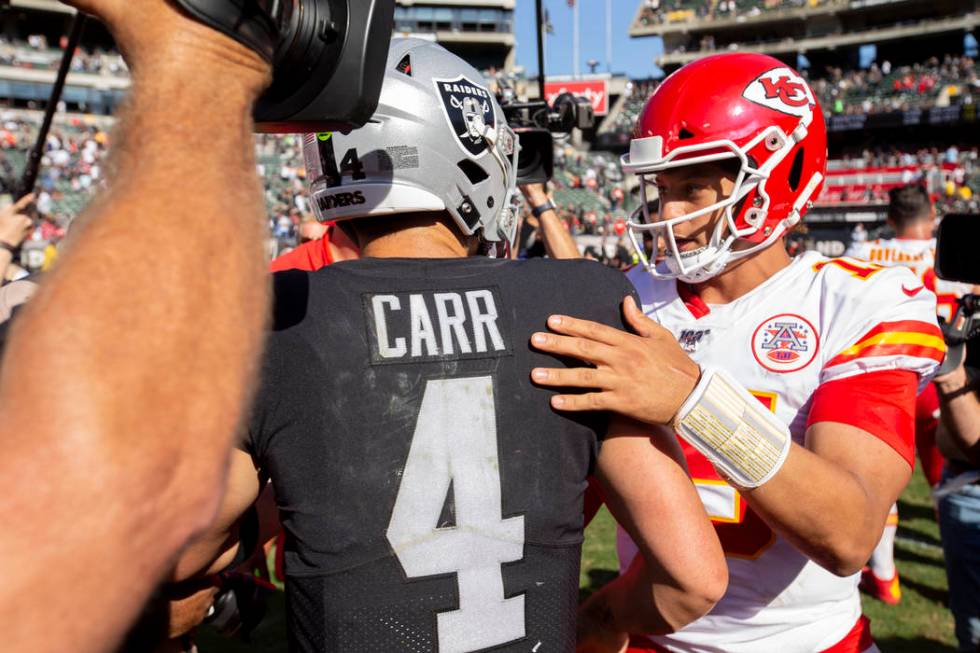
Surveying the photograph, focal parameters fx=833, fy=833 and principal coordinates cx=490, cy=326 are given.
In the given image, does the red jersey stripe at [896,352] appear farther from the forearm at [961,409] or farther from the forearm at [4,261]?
the forearm at [4,261]

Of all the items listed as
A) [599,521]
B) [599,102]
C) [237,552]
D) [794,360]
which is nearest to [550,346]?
[237,552]

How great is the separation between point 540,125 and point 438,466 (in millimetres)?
3015

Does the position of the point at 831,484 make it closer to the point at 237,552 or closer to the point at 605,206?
the point at 237,552

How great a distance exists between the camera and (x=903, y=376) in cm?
203

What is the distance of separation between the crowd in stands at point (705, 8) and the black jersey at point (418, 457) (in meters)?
46.6

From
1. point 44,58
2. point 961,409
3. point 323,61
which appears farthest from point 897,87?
point 323,61

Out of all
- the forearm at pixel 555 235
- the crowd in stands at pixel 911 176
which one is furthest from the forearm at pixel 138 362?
the crowd in stands at pixel 911 176

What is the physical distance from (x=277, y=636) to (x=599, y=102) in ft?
138

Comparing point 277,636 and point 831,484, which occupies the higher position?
point 831,484

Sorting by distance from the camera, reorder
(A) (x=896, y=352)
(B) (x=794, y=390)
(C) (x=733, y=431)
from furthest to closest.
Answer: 1. (B) (x=794, y=390)
2. (A) (x=896, y=352)
3. (C) (x=733, y=431)

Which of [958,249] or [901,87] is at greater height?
[901,87]

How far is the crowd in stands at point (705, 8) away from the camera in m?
43.0

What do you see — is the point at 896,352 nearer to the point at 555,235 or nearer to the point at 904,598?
the point at 555,235

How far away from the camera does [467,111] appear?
1817 mm
